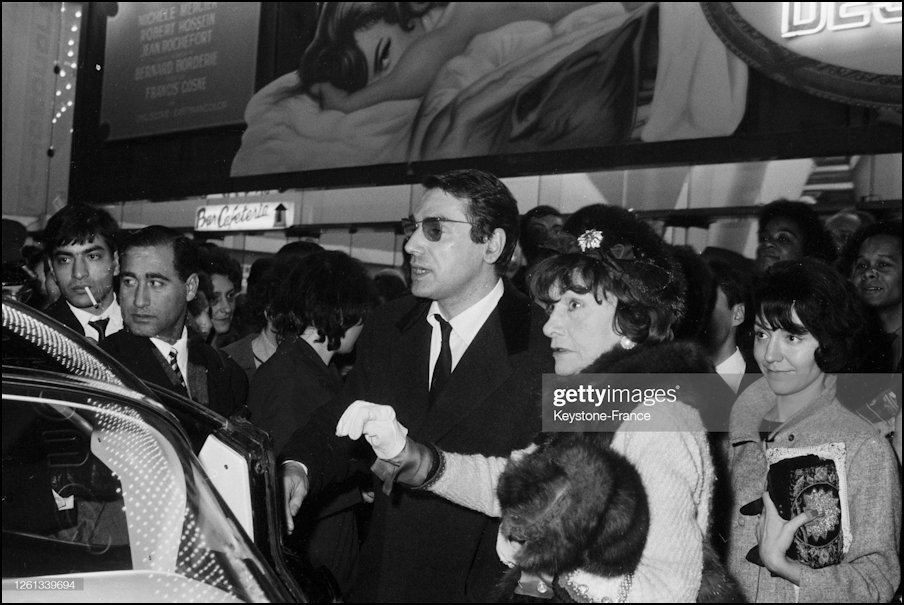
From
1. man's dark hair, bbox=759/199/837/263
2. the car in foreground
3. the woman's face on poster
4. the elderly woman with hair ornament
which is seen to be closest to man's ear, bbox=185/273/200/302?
the elderly woman with hair ornament

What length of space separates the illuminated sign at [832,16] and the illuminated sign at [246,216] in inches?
232

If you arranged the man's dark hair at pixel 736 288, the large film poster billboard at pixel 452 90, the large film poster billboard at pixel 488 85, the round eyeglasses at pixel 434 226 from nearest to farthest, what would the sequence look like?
the round eyeglasses at pixel 434 226 → the man's dark hair at pixel 736 288 → the large film poster billboard at pixel 452 90 → the large film poster billboard at pixel 488 85

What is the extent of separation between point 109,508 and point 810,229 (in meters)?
3.06

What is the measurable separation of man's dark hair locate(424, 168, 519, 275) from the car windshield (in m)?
1.22

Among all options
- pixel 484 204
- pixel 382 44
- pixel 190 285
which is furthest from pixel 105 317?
pixel 382 44

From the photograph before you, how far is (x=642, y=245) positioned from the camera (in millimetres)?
1757

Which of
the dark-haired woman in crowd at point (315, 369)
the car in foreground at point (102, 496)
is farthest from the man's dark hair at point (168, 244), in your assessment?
the car in foreground at point (102, 496)

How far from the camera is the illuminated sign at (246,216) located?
1005 centimetres

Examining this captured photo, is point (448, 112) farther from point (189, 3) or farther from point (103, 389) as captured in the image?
point (103, 389)

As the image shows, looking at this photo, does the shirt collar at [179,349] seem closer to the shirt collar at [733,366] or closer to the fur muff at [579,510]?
the fur muff at [579,510]

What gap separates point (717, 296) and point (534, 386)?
1054mm

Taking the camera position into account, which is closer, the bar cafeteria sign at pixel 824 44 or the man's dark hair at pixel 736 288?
the man's dark hair at pixel 736 288

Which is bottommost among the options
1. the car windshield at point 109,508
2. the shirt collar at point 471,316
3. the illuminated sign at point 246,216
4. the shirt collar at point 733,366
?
the car windshield at point 109,508

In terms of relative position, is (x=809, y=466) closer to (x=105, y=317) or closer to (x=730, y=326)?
(x=730, y=326)
